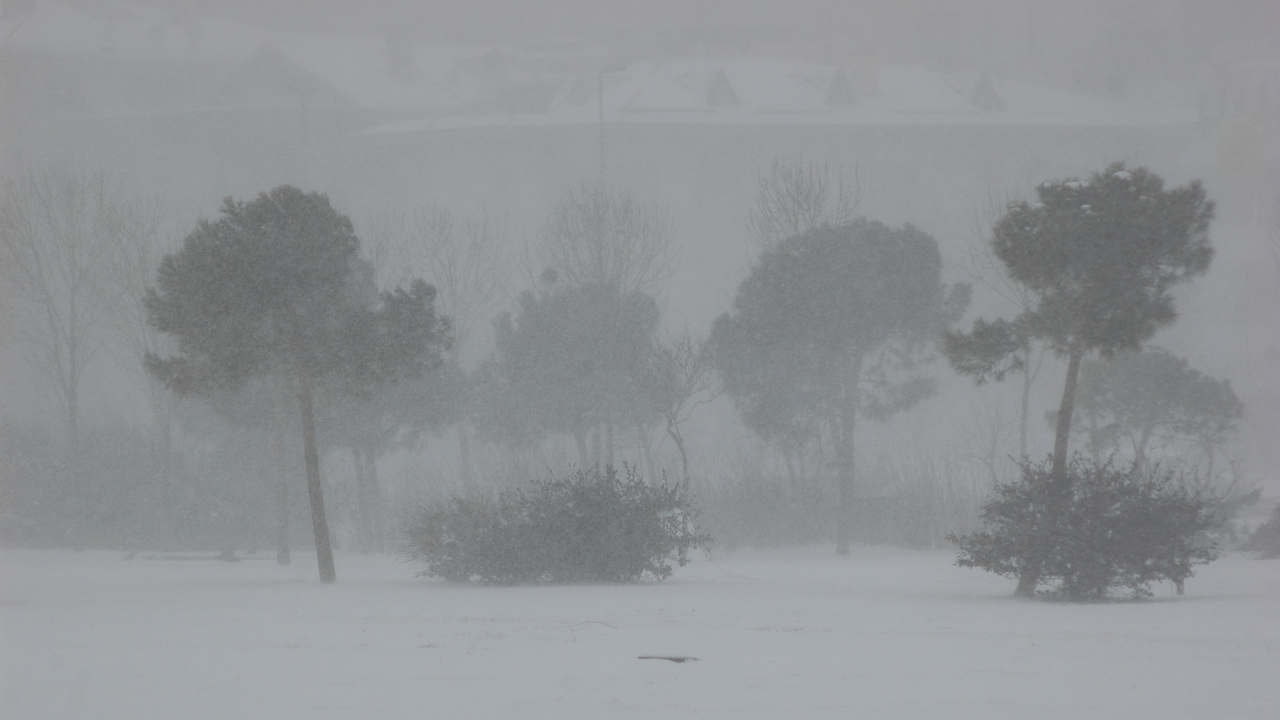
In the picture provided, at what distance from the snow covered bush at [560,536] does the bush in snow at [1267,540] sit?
11371 mm

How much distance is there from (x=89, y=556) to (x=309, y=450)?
1258 centimetres

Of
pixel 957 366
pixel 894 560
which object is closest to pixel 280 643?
pixel 957 366

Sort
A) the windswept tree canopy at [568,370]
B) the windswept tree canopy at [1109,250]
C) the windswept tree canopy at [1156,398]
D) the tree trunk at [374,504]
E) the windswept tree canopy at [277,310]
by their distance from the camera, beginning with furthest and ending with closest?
the windswept tree canopy at [568,370]
the tree trunk at [374,504]
the windswept tree canopy at [1156,398]
the windswept tree canopy at [277,310]
the windswept tree canopy at [1109,250]

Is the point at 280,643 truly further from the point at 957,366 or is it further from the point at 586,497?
the point at 957,366

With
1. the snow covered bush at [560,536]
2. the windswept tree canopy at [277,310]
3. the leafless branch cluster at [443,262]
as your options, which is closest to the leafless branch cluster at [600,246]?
the leafless branch cluster at [443,262]

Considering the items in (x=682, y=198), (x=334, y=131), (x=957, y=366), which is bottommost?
(x=957, y=366)

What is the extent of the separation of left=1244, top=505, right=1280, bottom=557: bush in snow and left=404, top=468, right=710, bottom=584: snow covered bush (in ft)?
37.3

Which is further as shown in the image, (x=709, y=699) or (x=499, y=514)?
(x=499, y=514)

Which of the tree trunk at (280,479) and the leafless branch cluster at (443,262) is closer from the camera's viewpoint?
the tree trunk at (280,479)

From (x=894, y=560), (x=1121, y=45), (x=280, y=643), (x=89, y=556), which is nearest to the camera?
(x=280, y=643)

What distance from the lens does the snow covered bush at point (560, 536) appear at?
15.2 m

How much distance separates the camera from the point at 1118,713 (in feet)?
23.8

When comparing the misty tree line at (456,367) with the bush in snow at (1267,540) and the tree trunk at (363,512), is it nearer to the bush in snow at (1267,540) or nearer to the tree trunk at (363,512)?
the tree trunk at (363,512)

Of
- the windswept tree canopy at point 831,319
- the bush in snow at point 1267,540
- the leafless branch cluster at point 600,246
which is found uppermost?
the leafless branch cluster at point 600,246
